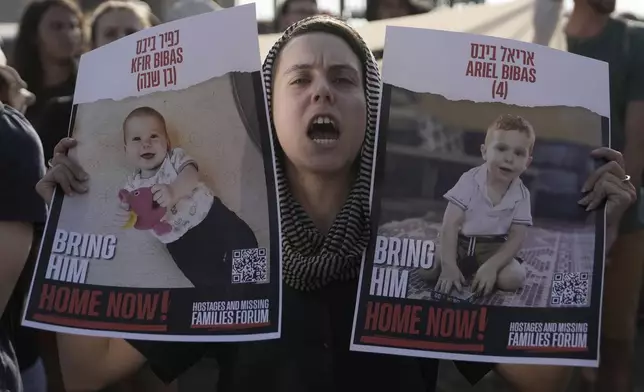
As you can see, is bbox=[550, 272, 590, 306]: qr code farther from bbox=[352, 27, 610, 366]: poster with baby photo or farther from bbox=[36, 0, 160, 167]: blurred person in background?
bbox=[36, 0, 160, 167]: blurred person in background

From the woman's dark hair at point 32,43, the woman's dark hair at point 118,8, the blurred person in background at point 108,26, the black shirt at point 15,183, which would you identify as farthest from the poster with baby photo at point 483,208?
the woman's dark hair at point 32,43

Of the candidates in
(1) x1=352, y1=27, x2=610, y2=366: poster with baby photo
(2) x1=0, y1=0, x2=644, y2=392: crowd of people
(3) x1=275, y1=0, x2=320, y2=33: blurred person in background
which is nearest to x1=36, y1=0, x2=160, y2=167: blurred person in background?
(3) x1=275, y1=0, x2=320, y2=33: blurred person in background

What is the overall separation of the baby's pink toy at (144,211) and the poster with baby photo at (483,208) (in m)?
0.39

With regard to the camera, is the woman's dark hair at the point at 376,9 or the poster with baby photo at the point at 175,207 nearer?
the poster with baby photo at the point at 175,207

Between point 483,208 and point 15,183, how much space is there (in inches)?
41.1

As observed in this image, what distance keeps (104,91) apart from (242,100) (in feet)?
0.97

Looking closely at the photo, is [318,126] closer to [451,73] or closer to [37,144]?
[451,73]

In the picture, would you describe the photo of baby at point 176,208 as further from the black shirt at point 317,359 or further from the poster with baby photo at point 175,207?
the black shirt at point 317,359

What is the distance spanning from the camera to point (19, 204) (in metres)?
2.43

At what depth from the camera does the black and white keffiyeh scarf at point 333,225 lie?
6.69 feet

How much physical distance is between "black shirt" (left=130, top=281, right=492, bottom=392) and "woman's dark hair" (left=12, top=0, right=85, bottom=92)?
2.43 meters

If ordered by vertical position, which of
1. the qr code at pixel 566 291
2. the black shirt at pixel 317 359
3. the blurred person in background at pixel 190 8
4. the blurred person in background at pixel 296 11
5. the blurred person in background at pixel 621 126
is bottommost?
the black shirt at pixel 317 359

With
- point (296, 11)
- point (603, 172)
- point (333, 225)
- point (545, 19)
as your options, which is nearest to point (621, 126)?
point (545, 19)

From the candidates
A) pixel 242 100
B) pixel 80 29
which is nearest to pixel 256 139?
pixel 242 100
